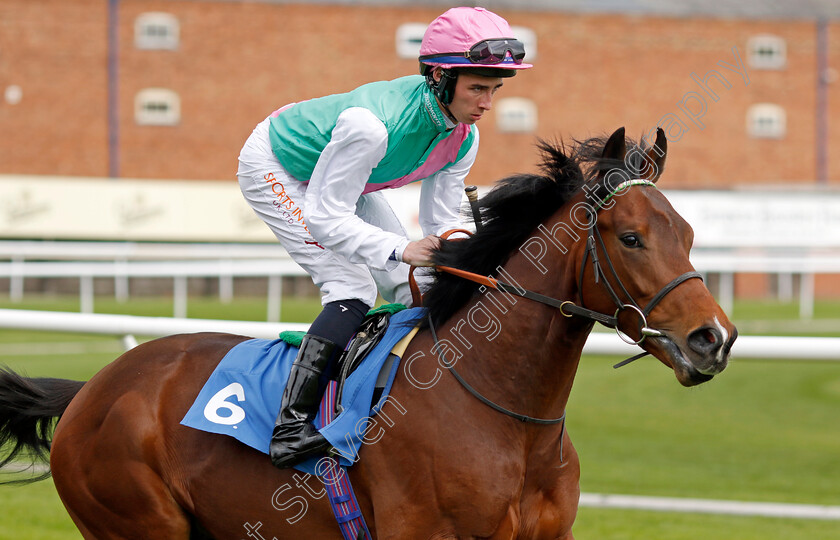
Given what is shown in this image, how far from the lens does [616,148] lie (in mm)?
2822

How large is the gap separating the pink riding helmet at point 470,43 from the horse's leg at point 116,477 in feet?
4.95

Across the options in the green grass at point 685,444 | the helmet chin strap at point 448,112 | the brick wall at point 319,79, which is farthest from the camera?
the brick wall at point 319,79

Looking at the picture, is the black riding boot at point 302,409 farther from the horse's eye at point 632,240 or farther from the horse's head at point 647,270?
the horse's eye at point 632,240

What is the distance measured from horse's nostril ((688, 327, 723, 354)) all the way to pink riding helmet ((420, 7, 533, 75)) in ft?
3.23

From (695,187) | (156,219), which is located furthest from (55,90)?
(695,187)

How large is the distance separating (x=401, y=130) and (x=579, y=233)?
667mm

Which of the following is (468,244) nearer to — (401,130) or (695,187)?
(401,130)

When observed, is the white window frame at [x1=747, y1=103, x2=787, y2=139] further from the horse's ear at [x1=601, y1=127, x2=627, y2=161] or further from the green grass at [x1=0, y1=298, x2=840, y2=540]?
the horse's ear at [x1=601, y1=127, x2=627, y2=161]

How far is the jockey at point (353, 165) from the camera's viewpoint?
2.98 m

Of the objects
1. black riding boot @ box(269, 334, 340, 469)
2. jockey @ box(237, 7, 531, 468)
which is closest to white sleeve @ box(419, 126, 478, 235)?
jockey @ box(237, 7, 531, 468)

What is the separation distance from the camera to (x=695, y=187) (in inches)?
1164

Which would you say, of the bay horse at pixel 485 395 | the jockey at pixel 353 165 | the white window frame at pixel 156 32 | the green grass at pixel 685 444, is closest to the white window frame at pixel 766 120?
the white window frame at pixel 156 32

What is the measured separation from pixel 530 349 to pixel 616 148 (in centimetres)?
64

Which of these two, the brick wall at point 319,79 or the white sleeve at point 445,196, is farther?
the brick wall at point 319,79
